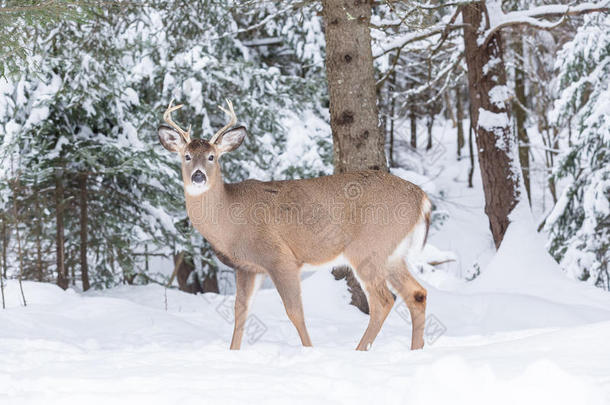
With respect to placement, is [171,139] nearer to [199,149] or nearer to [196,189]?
[199,149]

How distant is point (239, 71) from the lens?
11148 mm

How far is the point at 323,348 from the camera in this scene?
4805mm

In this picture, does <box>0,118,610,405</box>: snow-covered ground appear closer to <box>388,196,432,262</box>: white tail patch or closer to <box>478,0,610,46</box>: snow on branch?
<box>388,196,432,262</box>: white tail patch

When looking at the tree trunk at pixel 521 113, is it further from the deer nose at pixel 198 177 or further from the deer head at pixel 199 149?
the deer nose at pixel 198 177

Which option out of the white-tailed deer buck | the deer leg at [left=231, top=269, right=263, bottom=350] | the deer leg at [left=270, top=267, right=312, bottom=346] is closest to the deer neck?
the white-tailed deer buck

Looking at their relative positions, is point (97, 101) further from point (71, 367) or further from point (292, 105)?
point (71, 367)

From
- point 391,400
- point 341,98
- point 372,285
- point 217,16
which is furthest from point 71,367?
Answer: point 217,16

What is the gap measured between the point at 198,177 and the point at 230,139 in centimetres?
57

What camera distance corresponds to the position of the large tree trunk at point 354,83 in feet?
22.1

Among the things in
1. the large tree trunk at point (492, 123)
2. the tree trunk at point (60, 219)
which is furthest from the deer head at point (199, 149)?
the large tree trunk at point (492, 123)

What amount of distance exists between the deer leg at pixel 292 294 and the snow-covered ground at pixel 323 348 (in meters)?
0.20

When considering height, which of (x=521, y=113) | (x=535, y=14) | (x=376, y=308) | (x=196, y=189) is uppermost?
(x=535, y=14)

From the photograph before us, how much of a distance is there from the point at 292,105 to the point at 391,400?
9138mm

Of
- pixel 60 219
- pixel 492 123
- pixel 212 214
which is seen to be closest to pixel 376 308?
pixel 212 214
